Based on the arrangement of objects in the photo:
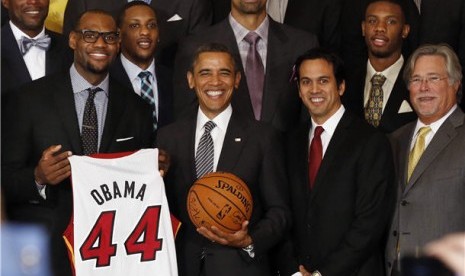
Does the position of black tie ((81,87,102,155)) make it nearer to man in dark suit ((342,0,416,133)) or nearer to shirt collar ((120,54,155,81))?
shirt collar ((120,54,155,81))

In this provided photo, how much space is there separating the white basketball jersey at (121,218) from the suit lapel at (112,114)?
0.31 metres

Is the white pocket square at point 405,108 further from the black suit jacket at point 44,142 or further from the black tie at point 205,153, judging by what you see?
the black suit jacket at point 44,142

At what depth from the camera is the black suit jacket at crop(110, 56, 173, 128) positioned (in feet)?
16.4

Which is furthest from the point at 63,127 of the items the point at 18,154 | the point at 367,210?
the point at 367,210

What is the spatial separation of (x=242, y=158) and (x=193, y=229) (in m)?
0.46

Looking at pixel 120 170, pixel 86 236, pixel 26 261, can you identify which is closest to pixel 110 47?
pixel 120 170

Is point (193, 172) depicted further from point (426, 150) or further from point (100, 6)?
point (100, 6)

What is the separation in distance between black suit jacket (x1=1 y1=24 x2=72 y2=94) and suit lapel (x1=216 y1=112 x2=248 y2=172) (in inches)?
52.1

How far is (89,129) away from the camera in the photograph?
4.31m

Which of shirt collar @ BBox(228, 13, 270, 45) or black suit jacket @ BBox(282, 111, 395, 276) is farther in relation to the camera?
shirt collar @ BBox(228, 13, 270, 45)

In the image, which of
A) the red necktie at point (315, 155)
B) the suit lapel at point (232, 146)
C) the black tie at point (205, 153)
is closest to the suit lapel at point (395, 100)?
the red necktie at point (315, 155)

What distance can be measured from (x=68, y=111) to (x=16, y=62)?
71 cm

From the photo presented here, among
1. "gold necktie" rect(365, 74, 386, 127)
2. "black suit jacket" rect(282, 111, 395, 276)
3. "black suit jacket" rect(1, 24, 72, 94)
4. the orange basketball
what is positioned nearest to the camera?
the orange basketball

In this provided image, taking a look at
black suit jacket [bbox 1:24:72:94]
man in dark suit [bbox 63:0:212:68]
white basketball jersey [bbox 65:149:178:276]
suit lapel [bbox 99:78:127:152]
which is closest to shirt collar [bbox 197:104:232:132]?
white basketball jersey [bbox 65:149:178:276]
